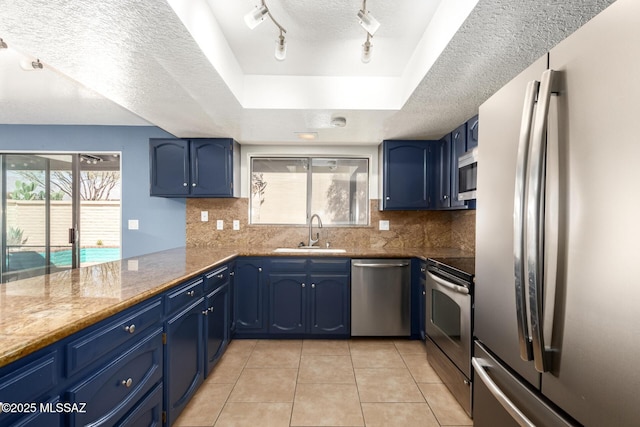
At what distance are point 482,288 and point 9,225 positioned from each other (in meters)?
4.78

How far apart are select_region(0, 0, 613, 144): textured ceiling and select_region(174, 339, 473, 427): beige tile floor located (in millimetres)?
2105

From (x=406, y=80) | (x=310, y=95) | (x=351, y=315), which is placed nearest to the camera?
(x=406, y=80)

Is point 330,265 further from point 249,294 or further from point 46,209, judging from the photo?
point 46,209

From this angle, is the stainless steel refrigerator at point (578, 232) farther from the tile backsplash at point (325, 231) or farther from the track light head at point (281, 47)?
the tile backsplash at point (325, 231)

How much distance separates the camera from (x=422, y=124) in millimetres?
2717

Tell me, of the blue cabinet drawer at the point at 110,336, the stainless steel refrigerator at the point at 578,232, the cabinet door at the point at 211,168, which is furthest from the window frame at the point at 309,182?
the stainless steel refrigerator at the point at 578,232

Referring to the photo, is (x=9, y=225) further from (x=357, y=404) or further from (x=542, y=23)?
(x=542, y=23)

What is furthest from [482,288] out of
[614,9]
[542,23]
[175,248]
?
[175,248]

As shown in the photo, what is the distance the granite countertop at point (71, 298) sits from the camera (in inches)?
35.2

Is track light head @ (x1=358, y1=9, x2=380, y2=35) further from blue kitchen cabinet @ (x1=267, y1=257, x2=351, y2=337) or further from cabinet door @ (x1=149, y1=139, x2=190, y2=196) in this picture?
cabinet door @ (x1=149, y1=139, x2=190, y2=196)

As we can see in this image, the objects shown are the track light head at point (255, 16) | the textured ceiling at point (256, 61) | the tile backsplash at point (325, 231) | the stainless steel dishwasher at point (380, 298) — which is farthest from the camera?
the tile backsplash at point (325, 231)

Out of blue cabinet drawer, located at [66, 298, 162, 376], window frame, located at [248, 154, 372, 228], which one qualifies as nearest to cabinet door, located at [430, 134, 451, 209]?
window frame, located at [248, 154, 372, 228]

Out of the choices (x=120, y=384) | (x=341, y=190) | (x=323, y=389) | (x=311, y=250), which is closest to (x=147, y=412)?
(x=120, y=384)

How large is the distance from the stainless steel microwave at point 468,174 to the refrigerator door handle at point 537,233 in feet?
5.39
